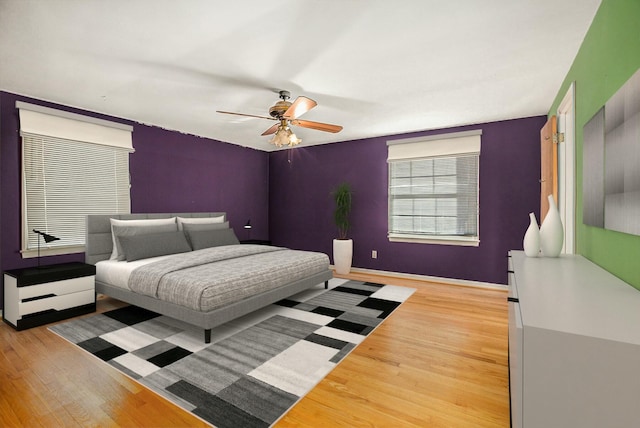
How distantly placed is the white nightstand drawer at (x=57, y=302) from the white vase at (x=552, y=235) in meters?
4.21

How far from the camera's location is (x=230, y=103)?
137 inches

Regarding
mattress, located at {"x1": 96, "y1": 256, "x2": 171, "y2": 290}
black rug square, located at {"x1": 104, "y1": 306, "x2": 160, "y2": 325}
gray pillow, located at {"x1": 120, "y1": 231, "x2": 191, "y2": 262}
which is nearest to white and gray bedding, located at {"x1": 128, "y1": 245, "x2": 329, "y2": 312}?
mattress, located at {"x1": 96, "y1": 256, "x2": 171, "y2": 290}

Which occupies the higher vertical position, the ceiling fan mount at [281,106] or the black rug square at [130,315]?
the ceiling fan mount at [281,106]

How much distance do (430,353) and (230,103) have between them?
3.22m

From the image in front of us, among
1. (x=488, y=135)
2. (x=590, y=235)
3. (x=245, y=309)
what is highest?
(x=488, y=135)

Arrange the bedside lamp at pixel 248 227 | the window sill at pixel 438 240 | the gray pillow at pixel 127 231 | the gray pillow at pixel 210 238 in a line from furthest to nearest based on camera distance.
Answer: the bedside lamp at pixel 248 227, the window sill at pixel 438 240, the gray pillow at pixel 210 238, the gray pillow at pixel 127 231

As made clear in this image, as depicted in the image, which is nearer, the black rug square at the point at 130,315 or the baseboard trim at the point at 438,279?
the black rug square at the point at 130,315

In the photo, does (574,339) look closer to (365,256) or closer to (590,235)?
(590,235)

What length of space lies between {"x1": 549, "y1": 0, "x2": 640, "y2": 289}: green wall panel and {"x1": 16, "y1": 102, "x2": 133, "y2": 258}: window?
189 inches

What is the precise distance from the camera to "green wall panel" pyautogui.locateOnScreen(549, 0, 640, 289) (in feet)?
4.40

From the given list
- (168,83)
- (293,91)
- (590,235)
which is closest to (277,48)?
(293,91)

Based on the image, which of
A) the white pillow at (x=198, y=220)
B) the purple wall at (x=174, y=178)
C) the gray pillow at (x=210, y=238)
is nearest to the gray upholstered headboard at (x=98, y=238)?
the purple wall at (x=174, y=178)

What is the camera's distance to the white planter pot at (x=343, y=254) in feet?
16.9

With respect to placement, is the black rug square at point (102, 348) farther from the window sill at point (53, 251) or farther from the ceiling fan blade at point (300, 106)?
the ceiling fan blade at point (300, 106)
